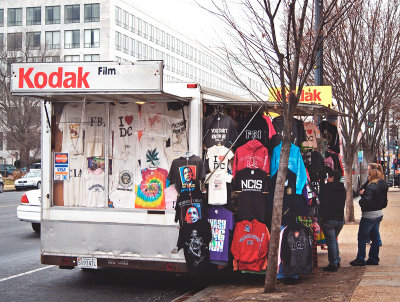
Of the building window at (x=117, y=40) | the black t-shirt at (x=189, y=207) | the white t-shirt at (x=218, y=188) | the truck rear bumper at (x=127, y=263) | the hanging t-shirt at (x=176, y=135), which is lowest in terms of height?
the truck rear bumper at (x=127, y=263)

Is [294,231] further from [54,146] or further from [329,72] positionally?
[329,72]

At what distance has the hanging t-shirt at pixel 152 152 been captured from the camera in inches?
351

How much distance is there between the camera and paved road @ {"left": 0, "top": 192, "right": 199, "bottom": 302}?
8.57m

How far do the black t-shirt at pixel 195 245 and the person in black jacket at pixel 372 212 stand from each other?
113 inches

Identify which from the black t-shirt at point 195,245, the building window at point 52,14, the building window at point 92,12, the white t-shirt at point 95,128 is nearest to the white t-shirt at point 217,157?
the black t-shirt at point 195,245

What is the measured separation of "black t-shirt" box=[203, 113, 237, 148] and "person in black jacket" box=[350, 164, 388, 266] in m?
2.61

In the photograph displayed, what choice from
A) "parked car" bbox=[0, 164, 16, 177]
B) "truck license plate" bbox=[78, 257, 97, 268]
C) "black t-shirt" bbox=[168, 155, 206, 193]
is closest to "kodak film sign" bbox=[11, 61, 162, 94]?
"black t-shirt" bbox=[168, 155, 206, 193]

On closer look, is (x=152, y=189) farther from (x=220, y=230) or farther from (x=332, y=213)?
(x=332, y=213)

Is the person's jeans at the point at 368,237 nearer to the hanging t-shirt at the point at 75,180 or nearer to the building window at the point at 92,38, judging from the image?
the hanging t-shirt at the point at 75,180

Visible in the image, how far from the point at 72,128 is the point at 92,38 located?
62.0 meters

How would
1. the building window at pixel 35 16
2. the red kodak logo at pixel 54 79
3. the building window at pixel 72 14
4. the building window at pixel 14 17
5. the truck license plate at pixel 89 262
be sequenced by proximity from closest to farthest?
1. the red kodak logo at pixel 54 79
2. the truck license plate at pixel 89 262
3. the building window at pixel 72 14
4. the building window at pixel 35 16
5. the building window at pixel 14 17

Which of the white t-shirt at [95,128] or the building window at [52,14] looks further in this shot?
the building window at [52,14]

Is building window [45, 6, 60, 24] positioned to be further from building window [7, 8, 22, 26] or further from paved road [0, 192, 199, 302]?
paved road [0, 192, 199, 302]

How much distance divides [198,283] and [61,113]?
3.42 m
